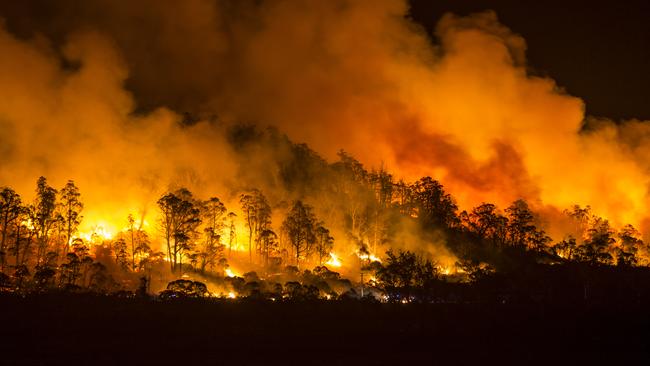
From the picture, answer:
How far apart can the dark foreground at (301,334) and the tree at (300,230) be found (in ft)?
96.3

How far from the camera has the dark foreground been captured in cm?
2347

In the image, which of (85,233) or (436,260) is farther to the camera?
(436,260)

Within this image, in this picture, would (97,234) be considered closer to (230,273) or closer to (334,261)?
(230,273)

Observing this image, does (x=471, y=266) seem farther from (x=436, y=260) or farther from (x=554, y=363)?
(x=554, y=363)

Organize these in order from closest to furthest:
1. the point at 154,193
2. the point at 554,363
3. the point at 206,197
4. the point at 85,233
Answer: the point at 554,363 < the point at 85,233 < the point at 154,193 < the point at 206,197

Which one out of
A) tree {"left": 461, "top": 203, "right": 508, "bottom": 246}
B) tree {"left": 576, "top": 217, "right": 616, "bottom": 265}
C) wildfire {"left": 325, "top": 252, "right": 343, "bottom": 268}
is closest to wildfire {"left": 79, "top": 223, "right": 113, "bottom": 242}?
wildfire {"left": 325, "top": 252, "right": 343, "bottom": 268}

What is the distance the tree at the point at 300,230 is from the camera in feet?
217

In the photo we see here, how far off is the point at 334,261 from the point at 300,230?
7.42 m

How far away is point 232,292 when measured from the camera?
2034 inches

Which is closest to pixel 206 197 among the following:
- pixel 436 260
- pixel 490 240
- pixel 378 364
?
pixel 436 260

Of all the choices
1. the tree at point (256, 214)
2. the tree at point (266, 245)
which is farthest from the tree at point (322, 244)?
the tree at point (256, 214)

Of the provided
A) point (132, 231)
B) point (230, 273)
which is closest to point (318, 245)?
point (230, 273)

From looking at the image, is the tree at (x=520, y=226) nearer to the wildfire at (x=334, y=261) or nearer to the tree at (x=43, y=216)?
the wildfire at (x=334, y=261)

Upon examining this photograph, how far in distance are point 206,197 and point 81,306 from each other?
1822 inches
